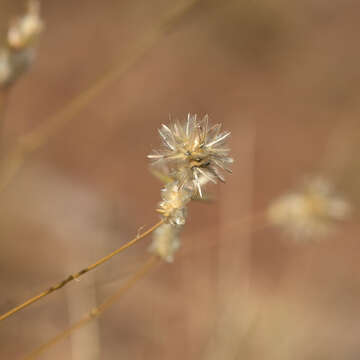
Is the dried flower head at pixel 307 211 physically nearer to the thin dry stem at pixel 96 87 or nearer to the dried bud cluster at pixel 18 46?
the thin dry stem at pixel 96 87

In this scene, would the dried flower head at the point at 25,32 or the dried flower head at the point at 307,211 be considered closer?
the dried flower head at the point at 25,32

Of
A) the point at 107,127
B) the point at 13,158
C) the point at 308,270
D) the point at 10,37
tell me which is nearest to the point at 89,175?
the point at 107,127

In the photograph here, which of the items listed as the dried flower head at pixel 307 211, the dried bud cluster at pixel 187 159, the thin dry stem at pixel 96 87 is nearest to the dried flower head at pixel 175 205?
the dried bud cluster at pixel 187 159

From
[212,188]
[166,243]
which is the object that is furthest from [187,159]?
[212,188]

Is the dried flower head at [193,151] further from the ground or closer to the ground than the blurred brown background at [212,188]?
closer to the ground

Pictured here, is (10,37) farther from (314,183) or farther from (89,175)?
(89,175)
